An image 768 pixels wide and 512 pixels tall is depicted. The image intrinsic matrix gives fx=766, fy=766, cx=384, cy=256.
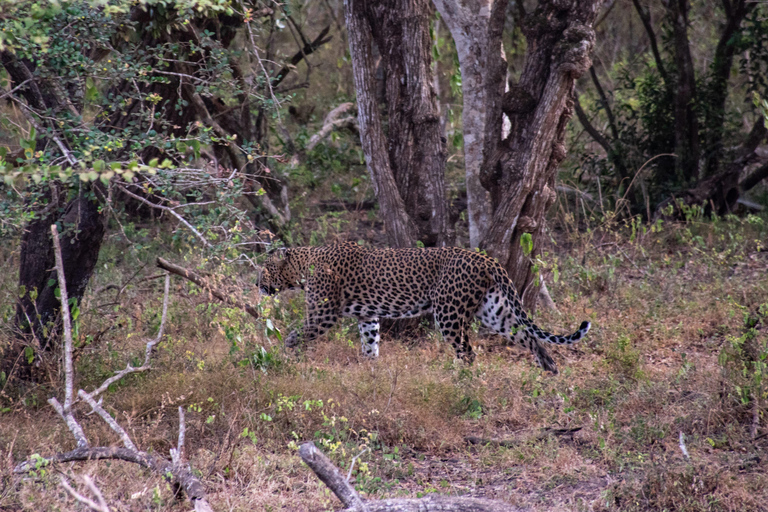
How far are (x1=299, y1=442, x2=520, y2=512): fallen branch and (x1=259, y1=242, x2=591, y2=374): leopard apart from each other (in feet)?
9.09

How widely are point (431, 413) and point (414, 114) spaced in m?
3.56

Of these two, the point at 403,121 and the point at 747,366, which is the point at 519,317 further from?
the point at 403,121

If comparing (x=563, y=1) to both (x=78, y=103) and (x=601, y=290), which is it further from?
(x=78, y=103)

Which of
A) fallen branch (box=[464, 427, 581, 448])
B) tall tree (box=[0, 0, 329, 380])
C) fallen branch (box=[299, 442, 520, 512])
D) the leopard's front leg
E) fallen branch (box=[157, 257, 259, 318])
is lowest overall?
fallen branch (box=[464, 427, 581, 448])

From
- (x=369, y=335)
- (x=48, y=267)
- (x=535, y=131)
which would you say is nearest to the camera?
(x=48, y=267)

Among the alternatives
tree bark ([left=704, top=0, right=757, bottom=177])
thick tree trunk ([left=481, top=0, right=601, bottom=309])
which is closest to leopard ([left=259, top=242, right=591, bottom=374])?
thick tree trunk ([left=481, top=0, right=601, bottom=309])

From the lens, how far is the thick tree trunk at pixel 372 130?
770 cm

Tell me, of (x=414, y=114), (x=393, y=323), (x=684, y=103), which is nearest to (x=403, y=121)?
(x=414, y=114)

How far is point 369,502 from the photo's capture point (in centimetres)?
357

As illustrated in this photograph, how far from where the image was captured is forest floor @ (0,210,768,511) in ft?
14.6

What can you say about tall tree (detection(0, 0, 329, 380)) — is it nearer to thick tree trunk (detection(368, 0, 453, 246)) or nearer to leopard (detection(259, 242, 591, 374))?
leopard (detection(259, 242, 591, 374))

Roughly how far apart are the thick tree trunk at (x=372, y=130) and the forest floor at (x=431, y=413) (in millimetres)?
1199

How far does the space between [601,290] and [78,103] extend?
18.2 feet

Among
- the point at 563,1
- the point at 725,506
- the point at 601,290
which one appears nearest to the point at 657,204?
the point at 601,290
